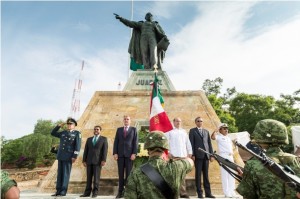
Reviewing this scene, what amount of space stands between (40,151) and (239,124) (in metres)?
22.5

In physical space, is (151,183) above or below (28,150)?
below

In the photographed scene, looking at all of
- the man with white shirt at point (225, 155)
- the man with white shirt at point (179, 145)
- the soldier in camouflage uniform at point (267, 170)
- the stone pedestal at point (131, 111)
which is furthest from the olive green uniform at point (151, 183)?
the stone pedestal at point (131, 111)

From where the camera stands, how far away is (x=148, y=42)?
1111cm

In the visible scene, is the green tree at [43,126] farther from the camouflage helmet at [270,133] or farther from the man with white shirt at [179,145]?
the camouflage helmet at [270,133]

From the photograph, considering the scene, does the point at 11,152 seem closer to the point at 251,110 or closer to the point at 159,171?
the point at 251,110

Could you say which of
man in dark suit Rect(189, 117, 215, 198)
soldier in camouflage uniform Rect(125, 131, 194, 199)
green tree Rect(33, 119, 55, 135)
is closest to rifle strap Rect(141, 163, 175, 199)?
soldier in camouflage uniform Rect(125, 131, 194, 199)

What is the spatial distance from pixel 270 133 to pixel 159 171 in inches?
41.0

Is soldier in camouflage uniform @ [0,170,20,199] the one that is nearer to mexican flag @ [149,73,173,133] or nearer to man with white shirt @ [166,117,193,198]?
man with white shirt @ [166,117,193,198]

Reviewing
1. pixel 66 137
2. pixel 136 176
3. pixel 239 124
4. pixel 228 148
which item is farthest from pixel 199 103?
pixel 239 124

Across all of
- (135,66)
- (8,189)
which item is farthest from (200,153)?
(135,66)

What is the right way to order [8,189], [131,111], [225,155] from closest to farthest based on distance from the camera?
[8,189] → [225,155] → [131,111]

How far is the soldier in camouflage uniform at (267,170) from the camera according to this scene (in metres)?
2.32

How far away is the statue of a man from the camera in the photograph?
11.0 metres

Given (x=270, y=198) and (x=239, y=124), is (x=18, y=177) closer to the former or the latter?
(x=270, y=198)
